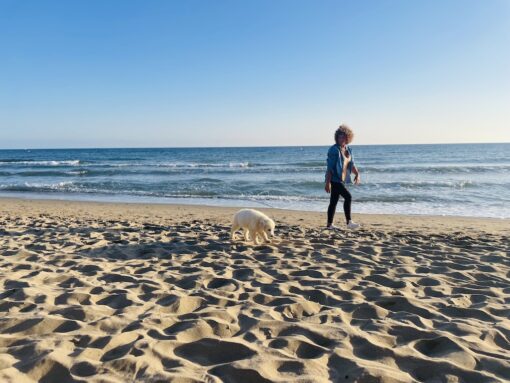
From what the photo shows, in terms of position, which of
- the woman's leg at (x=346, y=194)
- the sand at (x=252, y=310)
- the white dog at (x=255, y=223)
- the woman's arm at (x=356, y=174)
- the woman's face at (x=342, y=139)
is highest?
the woman's face at (x=342, y=139)

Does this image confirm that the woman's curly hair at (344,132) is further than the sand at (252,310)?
Yes

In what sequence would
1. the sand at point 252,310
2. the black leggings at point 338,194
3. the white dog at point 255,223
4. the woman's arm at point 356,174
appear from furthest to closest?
the woman's arm at point 356,174 → the black leggings at point 338,194 → the white dog at point 255,223 → the sand at point 252,310

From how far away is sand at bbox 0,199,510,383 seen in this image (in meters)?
2.23

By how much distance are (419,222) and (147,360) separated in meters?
7.76

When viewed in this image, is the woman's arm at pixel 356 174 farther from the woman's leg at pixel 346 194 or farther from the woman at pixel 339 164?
the woman's leg at pixel 346 194

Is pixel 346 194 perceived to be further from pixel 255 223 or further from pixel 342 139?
pixel 255 223

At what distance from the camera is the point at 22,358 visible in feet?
7.59

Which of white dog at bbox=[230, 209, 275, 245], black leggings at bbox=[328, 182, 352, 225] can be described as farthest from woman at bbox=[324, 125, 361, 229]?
white dog at bbox=[230, 209, 275, 245]

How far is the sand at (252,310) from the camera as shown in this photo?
223cm

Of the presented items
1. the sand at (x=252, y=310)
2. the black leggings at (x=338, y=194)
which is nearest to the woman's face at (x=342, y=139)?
the black leggings at (x=338, y=194)

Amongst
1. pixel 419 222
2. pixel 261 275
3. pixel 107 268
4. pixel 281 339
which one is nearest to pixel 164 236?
pixel 107 268

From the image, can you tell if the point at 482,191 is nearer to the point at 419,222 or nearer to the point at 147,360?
the point at 419,222

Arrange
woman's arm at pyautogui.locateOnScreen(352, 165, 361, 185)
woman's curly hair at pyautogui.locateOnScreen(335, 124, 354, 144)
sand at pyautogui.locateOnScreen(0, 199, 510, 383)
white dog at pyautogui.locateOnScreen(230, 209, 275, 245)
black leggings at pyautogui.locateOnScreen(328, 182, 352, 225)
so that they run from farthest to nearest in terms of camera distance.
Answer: woman's arm at pyautogui.locateOnScreen(352, 165, 361, 185)
black leggings at pyautogui.locateOnScreen(328, 182, 352, 225)
woman's curly hair at pyautogui.locateOnScreen(335, 124, 354, 144)
white dog at pyautogui.locateOnScreen(230, 209, 275, 245)
sand at pyautogui.locateOnScreen(0, 199, 510, 383)

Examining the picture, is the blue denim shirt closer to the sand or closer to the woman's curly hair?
the woman's curly hair
